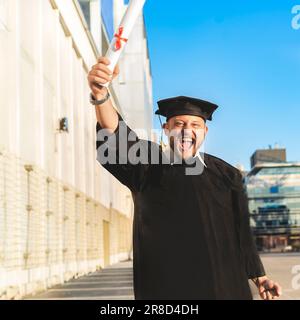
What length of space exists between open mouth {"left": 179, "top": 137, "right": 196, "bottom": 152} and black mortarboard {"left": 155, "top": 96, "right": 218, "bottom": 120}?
0.21 meters

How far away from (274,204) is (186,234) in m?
99.1

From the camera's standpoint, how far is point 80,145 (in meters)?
20.8

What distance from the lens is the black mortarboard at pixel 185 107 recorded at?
284 centimetres

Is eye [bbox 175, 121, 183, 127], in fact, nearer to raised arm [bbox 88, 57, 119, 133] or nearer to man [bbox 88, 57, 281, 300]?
man [bbox 88, 57, 281, 300]

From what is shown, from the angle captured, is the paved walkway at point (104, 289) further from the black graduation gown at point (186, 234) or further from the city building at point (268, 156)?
the city building at point (268, 156)

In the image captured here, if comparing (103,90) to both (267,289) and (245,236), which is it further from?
(267,289)

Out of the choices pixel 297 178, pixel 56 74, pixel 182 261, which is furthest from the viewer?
pixel 297 178

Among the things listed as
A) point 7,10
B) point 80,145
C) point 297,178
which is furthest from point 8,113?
point 297,178

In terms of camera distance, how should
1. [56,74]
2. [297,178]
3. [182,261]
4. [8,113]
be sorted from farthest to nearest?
[297,178] → [56,74] → [8,113] → [182,261]

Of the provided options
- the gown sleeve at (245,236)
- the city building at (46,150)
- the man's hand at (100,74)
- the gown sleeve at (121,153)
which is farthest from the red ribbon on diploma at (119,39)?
the city building at (46,150)
